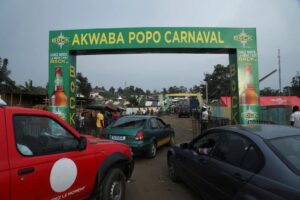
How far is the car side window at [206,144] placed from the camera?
4.58 metres

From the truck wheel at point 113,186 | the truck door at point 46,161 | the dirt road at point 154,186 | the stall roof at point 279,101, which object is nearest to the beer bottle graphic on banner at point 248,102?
the dirt road at point 154,186

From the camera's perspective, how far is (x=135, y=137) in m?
8.44

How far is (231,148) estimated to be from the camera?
155 inches

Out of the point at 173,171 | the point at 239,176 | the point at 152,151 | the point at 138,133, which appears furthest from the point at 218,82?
the point at 239,176

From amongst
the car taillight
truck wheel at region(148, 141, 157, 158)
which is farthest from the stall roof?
the car taillight

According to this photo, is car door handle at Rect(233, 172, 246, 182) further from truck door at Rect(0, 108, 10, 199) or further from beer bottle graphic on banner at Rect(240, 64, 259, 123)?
beer bottle graphic on banner at Rect(240, 64, 259, 123)

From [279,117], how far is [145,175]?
10536 millimetres

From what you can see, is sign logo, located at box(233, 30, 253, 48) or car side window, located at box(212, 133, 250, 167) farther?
sign logo, located at box(233, 30, 253, 48)

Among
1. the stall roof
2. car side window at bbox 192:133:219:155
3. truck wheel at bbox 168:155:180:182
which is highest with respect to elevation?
the stall roof

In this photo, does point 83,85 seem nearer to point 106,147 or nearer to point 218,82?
point 218,82

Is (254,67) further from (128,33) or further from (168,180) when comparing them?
(168,180)

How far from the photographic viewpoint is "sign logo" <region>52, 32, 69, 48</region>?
11.9 m

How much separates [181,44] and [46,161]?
9.56 metres

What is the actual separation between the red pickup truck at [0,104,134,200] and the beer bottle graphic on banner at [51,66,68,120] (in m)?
8.29
